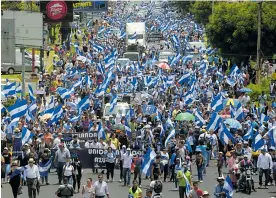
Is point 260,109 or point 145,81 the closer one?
point 260,109

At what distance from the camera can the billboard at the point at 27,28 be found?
54562 millimetres

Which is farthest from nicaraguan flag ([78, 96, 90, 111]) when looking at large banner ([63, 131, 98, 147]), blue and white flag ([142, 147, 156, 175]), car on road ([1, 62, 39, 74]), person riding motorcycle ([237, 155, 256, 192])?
car on road ([1, 62, 39, 74])

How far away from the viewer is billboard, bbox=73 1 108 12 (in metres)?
103

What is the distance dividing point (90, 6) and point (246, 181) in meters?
81.0

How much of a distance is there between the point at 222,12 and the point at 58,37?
111 feet

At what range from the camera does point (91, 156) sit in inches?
1103

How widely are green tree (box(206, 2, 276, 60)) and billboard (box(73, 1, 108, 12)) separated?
151 ft

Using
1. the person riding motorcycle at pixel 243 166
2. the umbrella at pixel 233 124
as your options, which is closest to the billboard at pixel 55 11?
the umbrella at pixel 233 124

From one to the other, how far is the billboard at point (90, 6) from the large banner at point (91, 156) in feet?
240

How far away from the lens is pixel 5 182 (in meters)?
26.8

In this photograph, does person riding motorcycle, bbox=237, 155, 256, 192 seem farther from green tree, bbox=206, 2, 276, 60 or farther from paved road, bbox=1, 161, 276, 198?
green tree, bbox=206, 2, 276, 60

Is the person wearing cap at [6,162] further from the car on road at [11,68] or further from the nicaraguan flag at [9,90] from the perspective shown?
the car on road at [11,68]

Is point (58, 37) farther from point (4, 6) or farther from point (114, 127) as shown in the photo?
point (114, 127)

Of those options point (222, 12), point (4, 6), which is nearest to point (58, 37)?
point (4, 6)
